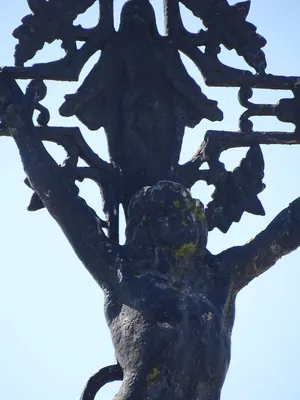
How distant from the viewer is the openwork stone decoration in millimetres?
8891

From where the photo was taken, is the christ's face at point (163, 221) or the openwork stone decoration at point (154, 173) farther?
the christ's face at point (163, 221)

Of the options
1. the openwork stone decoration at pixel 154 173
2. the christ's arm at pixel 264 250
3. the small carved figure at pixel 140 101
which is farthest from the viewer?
the small carved figure at pixel 140 101

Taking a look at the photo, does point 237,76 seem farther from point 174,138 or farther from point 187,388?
point 187,388

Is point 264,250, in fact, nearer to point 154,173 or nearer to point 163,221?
point 163,221

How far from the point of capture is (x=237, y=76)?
32.5 feet

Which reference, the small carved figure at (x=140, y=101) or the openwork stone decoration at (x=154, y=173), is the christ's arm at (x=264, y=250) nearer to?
the openwork stone decoration at (x=154, y=173)

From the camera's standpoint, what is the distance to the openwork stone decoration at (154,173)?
29.2 ft

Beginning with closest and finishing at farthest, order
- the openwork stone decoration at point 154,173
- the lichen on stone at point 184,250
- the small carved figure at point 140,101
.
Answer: the openwork stone decoration at point 154,173 < the lichen on stone at point 184,250 < the small carved figure at point 140,101

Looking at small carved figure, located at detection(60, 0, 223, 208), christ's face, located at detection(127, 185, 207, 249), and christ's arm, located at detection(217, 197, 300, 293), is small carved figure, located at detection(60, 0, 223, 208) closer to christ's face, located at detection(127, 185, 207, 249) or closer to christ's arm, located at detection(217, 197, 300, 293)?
christ's face, located at detection(127, 185, 207, 249)

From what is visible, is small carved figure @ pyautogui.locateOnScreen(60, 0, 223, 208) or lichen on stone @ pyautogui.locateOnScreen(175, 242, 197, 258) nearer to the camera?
lichen on stone @ pyautogui.locateOnScreen(175, 242, 197, 258)

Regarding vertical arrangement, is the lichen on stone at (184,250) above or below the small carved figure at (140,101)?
below

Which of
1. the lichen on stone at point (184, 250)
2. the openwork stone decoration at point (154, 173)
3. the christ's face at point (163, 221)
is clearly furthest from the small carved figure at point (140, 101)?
the lichen on stone at point (184, 250)

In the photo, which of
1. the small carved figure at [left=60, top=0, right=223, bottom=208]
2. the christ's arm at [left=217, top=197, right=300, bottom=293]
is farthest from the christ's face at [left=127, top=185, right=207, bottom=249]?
the small carved figure at [left=60, top=0, right=223, bottom=208]

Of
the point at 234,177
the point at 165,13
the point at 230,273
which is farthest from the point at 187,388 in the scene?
the point at 165,13
